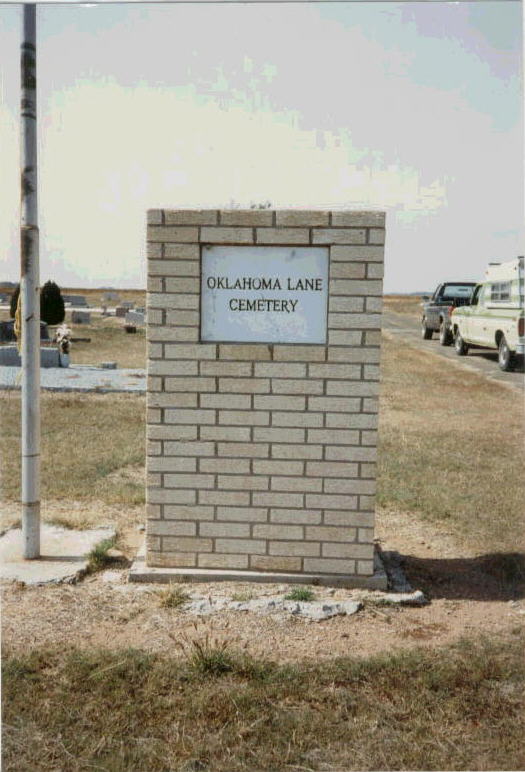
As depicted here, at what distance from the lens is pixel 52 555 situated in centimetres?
473

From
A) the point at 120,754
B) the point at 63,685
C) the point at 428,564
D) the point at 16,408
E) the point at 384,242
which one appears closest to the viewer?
the point at 120,754

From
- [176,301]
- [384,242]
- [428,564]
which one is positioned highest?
[384,242]

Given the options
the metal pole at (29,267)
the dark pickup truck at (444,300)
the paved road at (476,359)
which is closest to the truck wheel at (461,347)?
the paved road at (476,359)

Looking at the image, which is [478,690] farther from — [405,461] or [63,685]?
[405,461]

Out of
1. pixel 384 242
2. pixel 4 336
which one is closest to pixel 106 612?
pixel 384 242

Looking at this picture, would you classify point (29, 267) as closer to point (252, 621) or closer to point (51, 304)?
point (252, 621)

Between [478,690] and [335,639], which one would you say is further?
[335,639]

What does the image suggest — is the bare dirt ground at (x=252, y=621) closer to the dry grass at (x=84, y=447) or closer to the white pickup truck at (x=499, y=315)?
the dry grass at (x=84, y=447)

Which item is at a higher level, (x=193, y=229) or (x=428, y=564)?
(x=193, y=229)

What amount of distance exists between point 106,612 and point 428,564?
2049 mm

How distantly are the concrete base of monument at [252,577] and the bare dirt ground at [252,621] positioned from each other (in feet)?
0.17

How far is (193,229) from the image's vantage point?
4.15 m

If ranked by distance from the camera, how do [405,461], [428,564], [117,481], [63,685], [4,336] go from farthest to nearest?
1. [4,336]
2. [405,461]
3. [117,481]
4. [428,564]
5. [63,685]

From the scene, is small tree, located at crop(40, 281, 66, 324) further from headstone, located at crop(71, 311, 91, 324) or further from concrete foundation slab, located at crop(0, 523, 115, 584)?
concrete foundation slab, located at crop(0, 523, 115, 584)
